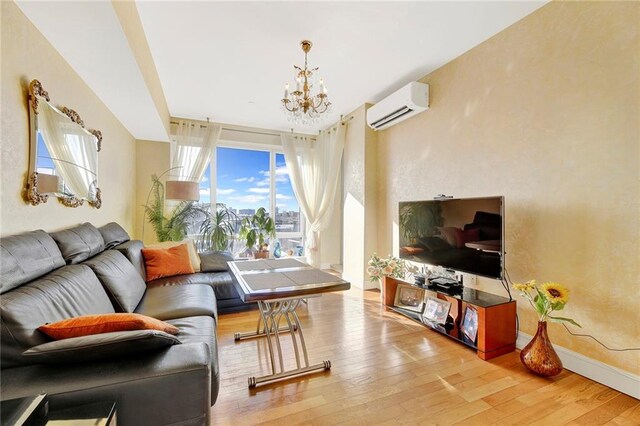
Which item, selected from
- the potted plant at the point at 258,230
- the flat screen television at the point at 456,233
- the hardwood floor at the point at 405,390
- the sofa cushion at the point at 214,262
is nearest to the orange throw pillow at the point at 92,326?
the hardwood floor at the point at 405,390

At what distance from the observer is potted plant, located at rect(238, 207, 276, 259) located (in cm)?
459

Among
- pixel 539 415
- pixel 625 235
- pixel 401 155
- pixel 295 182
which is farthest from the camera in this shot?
pixel 295 182

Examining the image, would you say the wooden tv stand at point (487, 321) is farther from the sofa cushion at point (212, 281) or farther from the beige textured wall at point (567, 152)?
the sofa cushion at point (212, 281)

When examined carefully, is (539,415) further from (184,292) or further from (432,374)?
(184,292)

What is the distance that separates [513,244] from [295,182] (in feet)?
11.9

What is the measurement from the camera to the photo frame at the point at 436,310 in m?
2.68

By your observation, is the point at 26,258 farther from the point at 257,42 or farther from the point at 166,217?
the point at 166,217

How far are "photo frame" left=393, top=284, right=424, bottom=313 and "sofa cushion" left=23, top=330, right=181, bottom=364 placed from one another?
264 centimetres

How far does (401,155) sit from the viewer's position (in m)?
3.78

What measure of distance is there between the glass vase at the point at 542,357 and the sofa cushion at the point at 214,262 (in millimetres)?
2940

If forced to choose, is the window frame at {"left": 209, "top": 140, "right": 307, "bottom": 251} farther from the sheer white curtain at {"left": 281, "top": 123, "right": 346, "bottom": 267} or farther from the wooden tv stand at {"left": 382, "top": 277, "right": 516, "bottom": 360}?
the wooden tv stand at {"left": 382, "top": 277, "right": 516, "bottom": 360}

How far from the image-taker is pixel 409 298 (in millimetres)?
3213

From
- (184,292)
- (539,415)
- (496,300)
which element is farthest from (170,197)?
(539,415)

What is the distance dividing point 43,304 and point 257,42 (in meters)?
2.58
